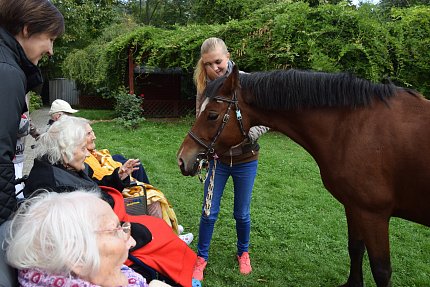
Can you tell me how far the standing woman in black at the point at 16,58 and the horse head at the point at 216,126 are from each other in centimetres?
114

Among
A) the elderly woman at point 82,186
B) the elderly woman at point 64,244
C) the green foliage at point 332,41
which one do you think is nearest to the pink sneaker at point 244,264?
the elderly woman at point 82,186

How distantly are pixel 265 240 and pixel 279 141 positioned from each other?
578 centimetres

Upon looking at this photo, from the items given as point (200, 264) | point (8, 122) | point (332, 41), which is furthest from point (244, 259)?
point (332, 41)

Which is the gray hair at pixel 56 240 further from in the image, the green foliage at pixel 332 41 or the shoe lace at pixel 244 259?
the green foliage at pixel 332 41

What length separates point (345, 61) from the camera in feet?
31.0

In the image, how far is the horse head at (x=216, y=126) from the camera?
103 inches

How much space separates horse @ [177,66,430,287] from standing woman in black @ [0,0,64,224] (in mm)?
→ 1205

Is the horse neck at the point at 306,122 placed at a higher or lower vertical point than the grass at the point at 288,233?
higher

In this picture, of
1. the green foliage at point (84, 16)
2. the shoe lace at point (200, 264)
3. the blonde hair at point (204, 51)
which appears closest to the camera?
the blonde hair at point (204, 51)

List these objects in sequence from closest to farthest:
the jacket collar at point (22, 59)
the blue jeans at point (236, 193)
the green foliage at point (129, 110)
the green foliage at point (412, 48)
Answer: the jacket collar at point (22, 59) < the blue jeans at point (236, 193) < the green foliage at point (412, 48) < the green foliage at point (129, 110)

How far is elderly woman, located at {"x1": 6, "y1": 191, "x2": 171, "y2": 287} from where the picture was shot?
1327 millimetres

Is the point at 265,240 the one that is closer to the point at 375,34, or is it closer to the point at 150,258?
the point at 150,258

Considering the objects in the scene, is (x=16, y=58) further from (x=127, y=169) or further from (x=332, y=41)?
(x=332, y=41)

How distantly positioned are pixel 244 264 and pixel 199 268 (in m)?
0.44
